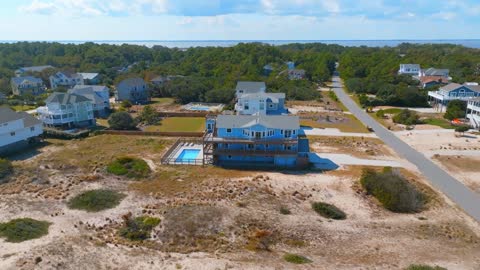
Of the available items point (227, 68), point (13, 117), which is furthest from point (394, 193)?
point (227, 68)

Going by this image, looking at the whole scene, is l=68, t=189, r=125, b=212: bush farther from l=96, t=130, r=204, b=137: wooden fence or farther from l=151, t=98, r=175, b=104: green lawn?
l=151, t=98, r=175, b=104: green lawn

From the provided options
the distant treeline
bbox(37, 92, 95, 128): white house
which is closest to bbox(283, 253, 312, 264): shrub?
bbox(37, 92, 95, 128): white house

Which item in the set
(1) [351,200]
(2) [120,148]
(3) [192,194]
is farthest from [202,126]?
(1) [351,200]

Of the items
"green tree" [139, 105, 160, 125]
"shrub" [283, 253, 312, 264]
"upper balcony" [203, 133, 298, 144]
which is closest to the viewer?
"shrub" [283, 253, 312, 264]

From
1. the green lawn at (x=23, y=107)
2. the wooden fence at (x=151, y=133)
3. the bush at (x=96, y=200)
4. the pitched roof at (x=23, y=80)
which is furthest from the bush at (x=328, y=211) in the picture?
the pitched roof at (x=23, y=80)

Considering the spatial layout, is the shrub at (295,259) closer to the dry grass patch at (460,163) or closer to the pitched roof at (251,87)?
the dry grass patch at (460,163)

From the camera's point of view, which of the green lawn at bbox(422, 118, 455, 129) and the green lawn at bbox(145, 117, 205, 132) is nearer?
the green lawn at bbox(145, 117, 205, 132)
